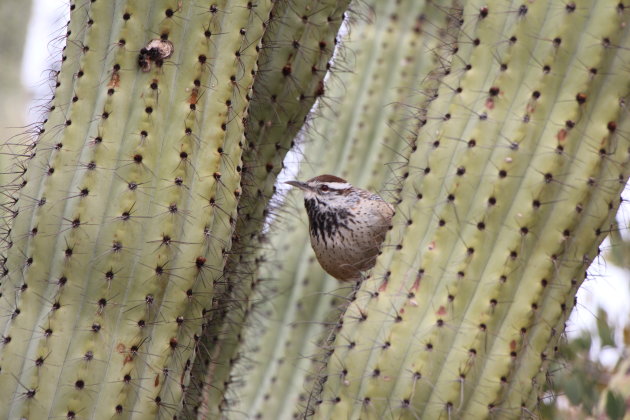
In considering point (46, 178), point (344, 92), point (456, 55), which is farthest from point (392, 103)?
point (46, 178)

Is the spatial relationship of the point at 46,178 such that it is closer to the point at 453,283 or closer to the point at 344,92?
the point at 453,283

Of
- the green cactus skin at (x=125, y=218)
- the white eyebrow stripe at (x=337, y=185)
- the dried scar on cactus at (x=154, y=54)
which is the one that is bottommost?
the green cactus skin at (x=125, y=218)

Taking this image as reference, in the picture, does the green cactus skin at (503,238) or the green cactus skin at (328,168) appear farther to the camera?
the green cactus skin at (328,168)

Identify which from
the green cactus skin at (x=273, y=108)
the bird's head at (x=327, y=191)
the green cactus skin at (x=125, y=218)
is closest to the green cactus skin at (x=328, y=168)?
the bird's head at (x=327, y=191)

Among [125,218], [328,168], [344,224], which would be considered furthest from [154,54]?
[328,168]

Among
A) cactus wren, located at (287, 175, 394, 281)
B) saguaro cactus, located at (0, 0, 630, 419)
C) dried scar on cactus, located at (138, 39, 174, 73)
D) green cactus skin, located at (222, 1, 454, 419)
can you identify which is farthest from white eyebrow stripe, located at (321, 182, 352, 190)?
dried scar on cactus, located at (138, 39, 174, 73)

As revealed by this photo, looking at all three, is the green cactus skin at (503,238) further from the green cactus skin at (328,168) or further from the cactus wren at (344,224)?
the green cactus skin at (328,168)

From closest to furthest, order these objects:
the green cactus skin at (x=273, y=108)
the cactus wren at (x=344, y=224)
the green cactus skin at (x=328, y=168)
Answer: the green cactus skin at (x=273, y=108), the cactus wren at (x=344, y=224), the green cactus skin at (x=328, y=168)
